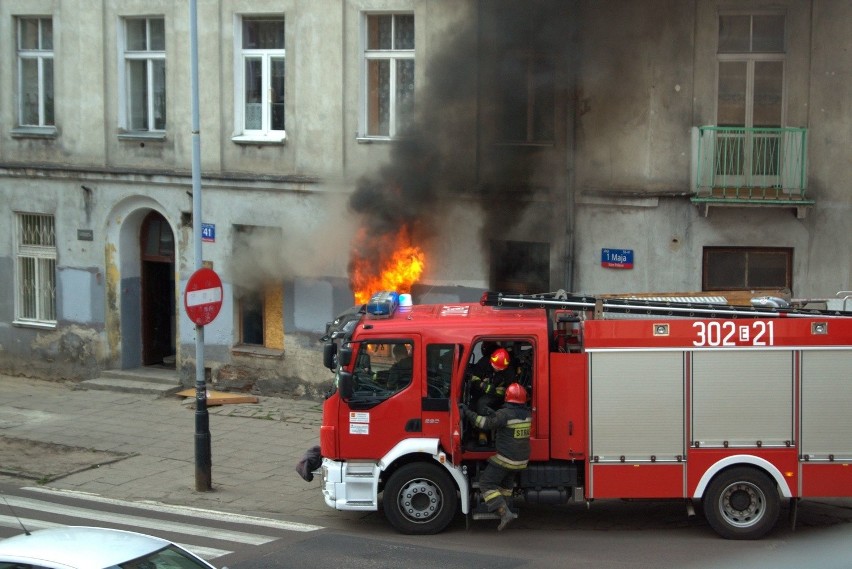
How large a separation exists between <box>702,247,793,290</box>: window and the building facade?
3cm

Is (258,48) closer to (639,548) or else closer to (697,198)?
(697,198)

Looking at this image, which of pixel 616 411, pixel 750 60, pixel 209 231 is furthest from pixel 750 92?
pixel 209 231

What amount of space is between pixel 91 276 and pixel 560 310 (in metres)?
11.5

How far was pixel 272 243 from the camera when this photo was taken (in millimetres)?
18625

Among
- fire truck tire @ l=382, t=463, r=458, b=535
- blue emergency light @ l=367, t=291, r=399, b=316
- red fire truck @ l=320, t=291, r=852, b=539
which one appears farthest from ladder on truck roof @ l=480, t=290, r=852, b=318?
fire truck tire @ l=382, t=463, r=458, b=535

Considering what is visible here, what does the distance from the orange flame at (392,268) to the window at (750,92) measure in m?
4.77

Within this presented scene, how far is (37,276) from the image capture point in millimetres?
21172

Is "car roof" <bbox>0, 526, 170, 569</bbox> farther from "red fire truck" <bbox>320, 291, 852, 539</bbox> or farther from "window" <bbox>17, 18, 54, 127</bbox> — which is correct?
"window" <bbox>17, 18, 54, 127</bbox>

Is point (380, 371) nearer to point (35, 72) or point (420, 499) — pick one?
point (420, 499)

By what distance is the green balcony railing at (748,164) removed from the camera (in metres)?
15.5

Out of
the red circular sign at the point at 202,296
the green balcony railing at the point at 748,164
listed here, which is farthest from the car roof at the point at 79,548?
the green balcony railing at the point at 748,164

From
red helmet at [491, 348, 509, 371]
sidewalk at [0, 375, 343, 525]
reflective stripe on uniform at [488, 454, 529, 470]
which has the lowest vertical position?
sidewalk at [0, 375, 343, 525]

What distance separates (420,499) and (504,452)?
1.06 metres

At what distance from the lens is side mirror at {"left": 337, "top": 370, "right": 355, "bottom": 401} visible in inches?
433
